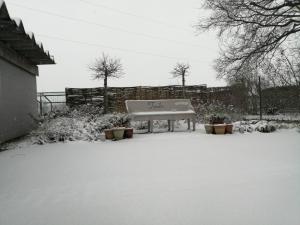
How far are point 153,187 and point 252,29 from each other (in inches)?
274

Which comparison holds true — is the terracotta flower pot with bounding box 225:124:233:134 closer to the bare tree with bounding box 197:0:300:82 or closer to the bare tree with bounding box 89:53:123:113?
the bare tree with bounding box 197:0:300:82

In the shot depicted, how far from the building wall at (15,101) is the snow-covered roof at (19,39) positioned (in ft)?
1.60

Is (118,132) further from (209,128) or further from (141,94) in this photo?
(141,94)

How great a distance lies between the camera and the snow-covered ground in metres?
2.05

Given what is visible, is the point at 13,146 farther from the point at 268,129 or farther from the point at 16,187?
the point at 268,129

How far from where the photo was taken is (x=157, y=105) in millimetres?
8375

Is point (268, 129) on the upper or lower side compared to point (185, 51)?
lower

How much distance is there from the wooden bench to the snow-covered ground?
2.96m

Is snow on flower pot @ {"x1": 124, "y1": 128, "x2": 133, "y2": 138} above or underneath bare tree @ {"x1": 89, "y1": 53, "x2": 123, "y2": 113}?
underneath

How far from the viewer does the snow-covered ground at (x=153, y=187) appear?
6.74 ft

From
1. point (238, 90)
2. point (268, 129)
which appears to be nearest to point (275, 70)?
point (268, 129)

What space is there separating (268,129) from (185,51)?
1051 cm

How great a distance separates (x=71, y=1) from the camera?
9.82m

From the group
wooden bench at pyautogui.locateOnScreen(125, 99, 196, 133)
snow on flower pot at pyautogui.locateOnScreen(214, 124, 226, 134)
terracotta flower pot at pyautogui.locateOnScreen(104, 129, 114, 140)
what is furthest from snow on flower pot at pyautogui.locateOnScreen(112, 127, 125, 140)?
snow on flower pot at pyautogui.locateOnScreen(214, 124, 226, 134)
